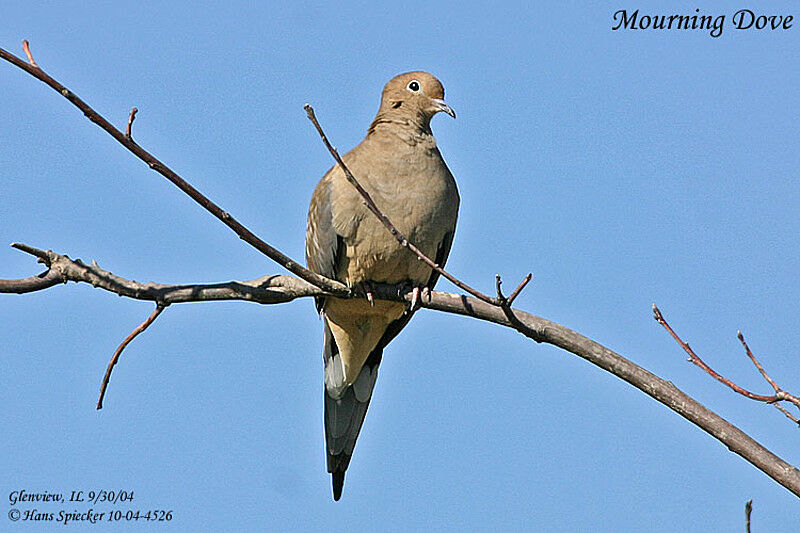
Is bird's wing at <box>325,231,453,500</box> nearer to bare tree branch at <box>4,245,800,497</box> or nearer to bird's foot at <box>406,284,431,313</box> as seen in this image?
bird's foot at <box>406,284,431,313</box>

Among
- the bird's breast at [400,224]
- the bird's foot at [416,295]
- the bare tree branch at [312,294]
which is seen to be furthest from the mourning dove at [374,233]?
the bare tree branch at [312,294]

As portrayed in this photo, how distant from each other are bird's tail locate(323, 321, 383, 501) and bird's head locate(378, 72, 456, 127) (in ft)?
3.77

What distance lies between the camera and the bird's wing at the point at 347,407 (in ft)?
17.0

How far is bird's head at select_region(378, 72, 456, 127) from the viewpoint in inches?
210

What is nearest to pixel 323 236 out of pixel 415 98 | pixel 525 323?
pixel 415 98

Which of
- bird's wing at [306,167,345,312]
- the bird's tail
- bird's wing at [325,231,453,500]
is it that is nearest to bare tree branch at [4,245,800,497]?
bird's wing at [306,167,345,312]

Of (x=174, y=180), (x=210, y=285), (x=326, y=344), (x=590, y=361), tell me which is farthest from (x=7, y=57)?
(x=326, y=344)

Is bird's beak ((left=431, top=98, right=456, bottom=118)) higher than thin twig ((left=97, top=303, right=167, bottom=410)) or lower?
higher

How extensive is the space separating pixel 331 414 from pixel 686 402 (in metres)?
2.59

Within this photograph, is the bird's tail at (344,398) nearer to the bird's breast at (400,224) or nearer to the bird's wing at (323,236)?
the bird's wing at (323,236)

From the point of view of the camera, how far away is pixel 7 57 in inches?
113

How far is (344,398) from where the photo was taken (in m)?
5.44

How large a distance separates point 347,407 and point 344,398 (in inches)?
2.1

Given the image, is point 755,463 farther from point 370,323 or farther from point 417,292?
point 370,323
